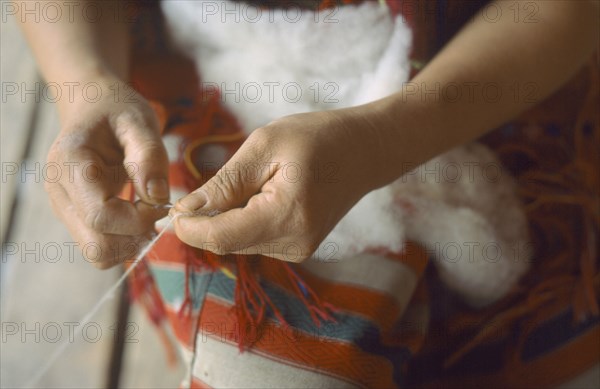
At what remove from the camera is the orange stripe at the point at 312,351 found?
1.93 ft

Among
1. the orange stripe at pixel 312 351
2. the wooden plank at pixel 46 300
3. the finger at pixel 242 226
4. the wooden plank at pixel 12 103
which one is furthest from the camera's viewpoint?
the wooden plank at pixel 12 103

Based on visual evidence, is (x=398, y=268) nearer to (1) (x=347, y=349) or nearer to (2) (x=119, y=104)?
(1) (x=347, y=349)

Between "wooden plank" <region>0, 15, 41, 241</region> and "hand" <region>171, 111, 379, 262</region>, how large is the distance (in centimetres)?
56

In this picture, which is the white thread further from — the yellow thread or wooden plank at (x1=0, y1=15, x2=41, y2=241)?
wooden plank at (x1=0, y1=15, x2=41, y2=241)

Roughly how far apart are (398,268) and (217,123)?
0.88 ft

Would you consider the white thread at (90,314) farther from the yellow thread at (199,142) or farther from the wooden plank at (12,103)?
the wooden plank at (12,103)

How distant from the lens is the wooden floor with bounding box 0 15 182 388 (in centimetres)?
80

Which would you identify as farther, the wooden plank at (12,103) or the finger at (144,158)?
the wooden plank at (12,103)

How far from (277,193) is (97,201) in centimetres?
18

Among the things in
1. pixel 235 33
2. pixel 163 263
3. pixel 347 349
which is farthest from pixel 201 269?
pixel 235 33

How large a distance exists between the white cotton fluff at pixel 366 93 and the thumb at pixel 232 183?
7.0 inches

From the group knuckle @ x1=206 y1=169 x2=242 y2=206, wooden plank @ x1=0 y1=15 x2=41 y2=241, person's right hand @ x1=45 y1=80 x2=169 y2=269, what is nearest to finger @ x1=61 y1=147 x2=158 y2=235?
person's right hand @ x1=45 y1=80 x2=169 y2=269

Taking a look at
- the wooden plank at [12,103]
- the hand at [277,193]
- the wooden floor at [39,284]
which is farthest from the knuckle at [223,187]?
the wooden plank at [12,103]

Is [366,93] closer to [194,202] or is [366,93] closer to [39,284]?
[194,202]
